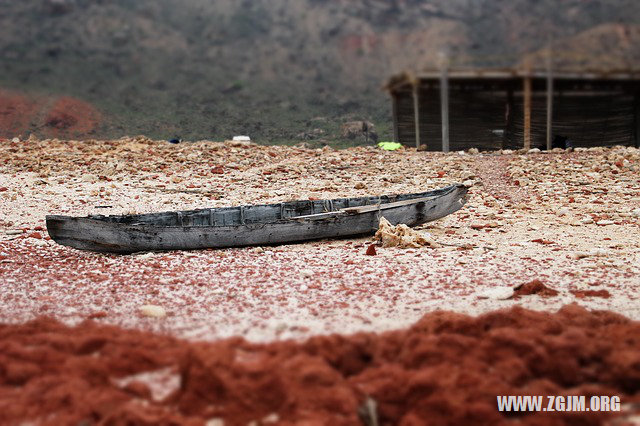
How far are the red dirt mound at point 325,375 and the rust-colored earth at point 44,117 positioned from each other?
2337 centimetres

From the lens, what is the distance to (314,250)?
7.14 m

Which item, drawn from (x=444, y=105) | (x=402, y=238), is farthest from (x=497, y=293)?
(x=444, y=105)

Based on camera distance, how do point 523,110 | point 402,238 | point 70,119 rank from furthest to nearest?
1. point 70,119
2. point 523,110
3. point 402,238

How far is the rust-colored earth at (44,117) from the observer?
82.0 ft

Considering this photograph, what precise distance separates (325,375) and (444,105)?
13.9m

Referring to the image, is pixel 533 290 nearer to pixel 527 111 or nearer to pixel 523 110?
pixel 527 111

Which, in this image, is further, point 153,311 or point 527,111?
point 527,111

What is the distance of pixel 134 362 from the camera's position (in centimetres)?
342

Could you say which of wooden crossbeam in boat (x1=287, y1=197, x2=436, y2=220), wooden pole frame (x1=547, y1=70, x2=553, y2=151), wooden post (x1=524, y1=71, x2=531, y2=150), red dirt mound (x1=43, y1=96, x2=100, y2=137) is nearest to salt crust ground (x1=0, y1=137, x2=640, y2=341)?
wooden crossbeam in boat (x1=287, y1=197, x2=436, y2=220)

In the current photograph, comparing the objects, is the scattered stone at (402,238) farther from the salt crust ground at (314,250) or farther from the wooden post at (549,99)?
the wooden post at (549,99)

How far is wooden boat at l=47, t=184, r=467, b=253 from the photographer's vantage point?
22.4 feet

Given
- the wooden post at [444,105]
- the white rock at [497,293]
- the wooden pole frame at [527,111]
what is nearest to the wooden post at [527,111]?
the wooden pole frame at [527,111]

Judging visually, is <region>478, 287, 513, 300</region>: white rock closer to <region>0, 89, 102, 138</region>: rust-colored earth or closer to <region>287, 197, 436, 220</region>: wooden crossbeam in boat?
<region>287, 197, 436, 220</region>: wooden crossbeam in boat

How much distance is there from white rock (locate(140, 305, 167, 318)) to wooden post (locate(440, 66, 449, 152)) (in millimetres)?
12800
